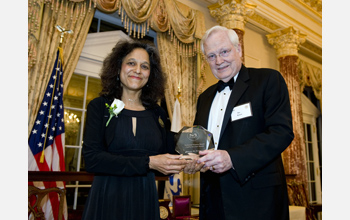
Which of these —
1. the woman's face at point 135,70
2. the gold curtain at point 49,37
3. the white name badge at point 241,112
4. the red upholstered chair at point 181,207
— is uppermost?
the gold curtain at point 49,37

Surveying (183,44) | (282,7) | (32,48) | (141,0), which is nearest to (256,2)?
(282,7)

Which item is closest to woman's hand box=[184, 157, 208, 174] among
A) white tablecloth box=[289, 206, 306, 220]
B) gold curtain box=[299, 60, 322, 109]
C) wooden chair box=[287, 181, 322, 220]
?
white tablecloth box=[289, 206, 306, 220]

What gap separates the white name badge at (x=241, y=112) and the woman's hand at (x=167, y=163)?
0.40 metres

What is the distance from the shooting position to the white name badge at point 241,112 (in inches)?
63.5

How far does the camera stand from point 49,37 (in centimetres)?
403

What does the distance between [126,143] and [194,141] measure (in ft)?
1.44

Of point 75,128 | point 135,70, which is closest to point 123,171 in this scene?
point 135,70

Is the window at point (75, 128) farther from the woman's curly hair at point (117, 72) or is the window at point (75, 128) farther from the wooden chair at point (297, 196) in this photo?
the wooden chair at point (297, 196)

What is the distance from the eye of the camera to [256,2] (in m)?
6.30

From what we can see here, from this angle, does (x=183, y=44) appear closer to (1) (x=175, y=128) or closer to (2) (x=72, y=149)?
(1) (x=175, y=128)

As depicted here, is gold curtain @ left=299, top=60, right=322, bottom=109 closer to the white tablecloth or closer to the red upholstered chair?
the white tablecloth

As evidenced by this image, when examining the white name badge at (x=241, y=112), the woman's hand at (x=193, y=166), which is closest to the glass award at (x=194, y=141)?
the woman's hand at (x=193, y=166)

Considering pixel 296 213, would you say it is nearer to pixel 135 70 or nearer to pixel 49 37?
pixel 135 70

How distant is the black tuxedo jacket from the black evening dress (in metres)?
0.42
